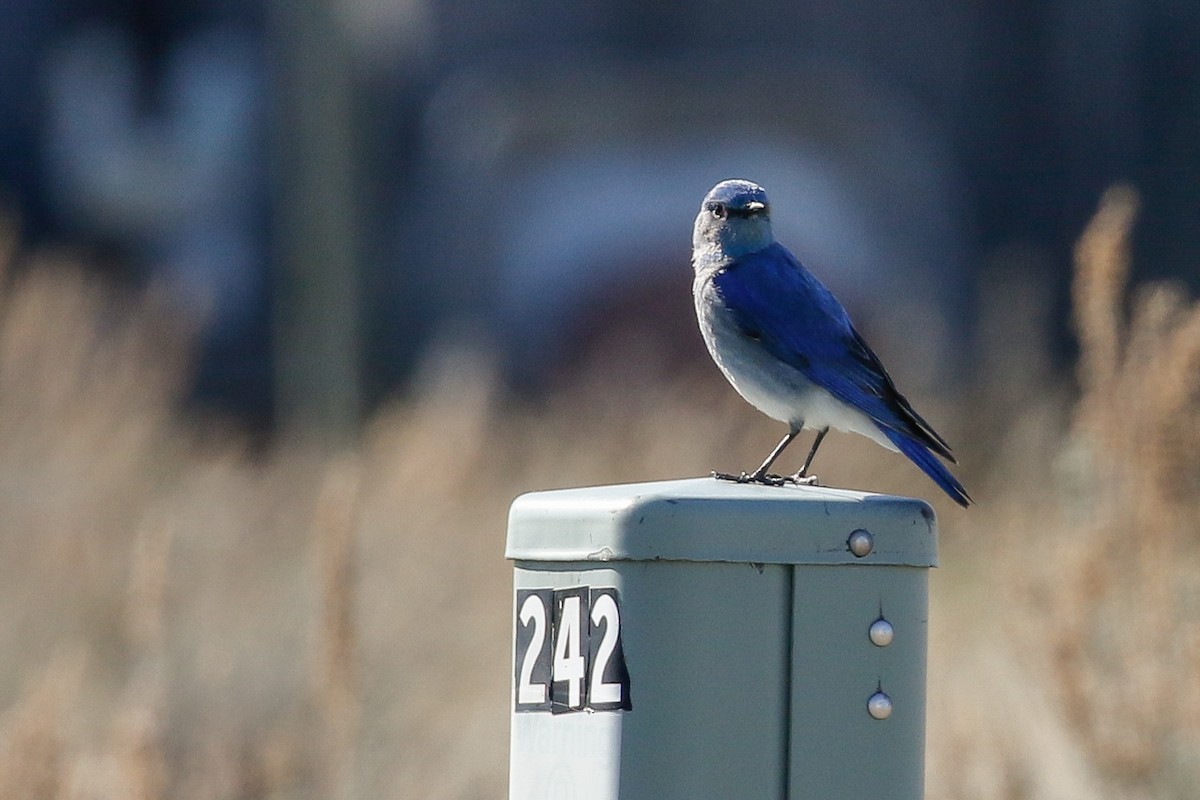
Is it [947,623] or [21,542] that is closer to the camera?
[21,542]

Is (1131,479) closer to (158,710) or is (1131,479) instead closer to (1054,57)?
(158,710)

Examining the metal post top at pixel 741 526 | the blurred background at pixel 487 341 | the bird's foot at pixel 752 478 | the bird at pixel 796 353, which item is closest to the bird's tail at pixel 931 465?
the bird at pixel 796 353

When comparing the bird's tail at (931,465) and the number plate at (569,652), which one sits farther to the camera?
the bird's tail at (931,465)

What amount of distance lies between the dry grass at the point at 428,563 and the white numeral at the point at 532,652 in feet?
4.36

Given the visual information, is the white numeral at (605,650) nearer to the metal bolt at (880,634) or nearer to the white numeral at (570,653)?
the white numeral at (570,653)

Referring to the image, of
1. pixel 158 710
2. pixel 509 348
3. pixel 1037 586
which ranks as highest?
pixel 509 348

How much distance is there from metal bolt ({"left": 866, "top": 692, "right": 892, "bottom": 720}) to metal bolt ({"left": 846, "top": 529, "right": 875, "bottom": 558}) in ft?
0.56

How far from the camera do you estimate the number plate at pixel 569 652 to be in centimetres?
229

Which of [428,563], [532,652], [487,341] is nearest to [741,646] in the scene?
[532,652]

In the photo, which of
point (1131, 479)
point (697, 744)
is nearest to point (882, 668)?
point (697, 744)

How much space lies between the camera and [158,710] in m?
3.79

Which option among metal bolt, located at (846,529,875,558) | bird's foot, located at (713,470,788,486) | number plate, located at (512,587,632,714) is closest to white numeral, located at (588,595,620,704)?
number plate, located at (512,587,632,714)

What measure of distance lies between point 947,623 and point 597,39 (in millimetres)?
9261

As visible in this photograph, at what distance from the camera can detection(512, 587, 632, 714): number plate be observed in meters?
2.29
